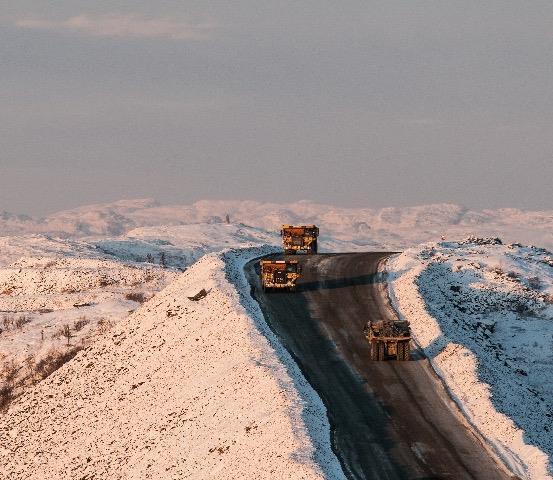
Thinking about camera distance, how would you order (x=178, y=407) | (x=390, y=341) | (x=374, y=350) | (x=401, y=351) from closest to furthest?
(x=178, y=407) < (x=390, y=341) < (x=401, y=351) < (x=374, y=350)

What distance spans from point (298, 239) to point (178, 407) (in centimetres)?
3333

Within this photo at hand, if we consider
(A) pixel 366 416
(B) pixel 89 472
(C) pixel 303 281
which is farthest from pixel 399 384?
(C) pixel 303 281

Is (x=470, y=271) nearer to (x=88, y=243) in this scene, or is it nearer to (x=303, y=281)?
(x=303, y=281)

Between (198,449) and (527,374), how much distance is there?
2464 centimetres

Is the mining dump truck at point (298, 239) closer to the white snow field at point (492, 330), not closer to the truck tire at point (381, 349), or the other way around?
the white snow field at point (492, 330)

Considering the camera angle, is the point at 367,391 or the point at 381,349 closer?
the point at 367,391

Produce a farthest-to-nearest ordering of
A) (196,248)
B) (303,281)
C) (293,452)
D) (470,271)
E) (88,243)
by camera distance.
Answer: (196,248), (88,243), (470,271), (303,281), (293,452)

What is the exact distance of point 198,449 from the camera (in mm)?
34281

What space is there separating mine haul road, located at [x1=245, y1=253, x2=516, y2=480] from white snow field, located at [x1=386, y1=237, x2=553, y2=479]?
2.99ft

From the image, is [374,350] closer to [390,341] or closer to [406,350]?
[390,341]

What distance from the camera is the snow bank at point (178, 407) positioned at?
32281 millimetres

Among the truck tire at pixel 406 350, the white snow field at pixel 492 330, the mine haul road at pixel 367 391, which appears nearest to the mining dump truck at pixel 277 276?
the mine haul road at pixel 367 391

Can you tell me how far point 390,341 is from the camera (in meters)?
43.4

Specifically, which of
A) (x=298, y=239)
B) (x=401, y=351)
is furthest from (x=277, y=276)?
(x=298, y=239)
